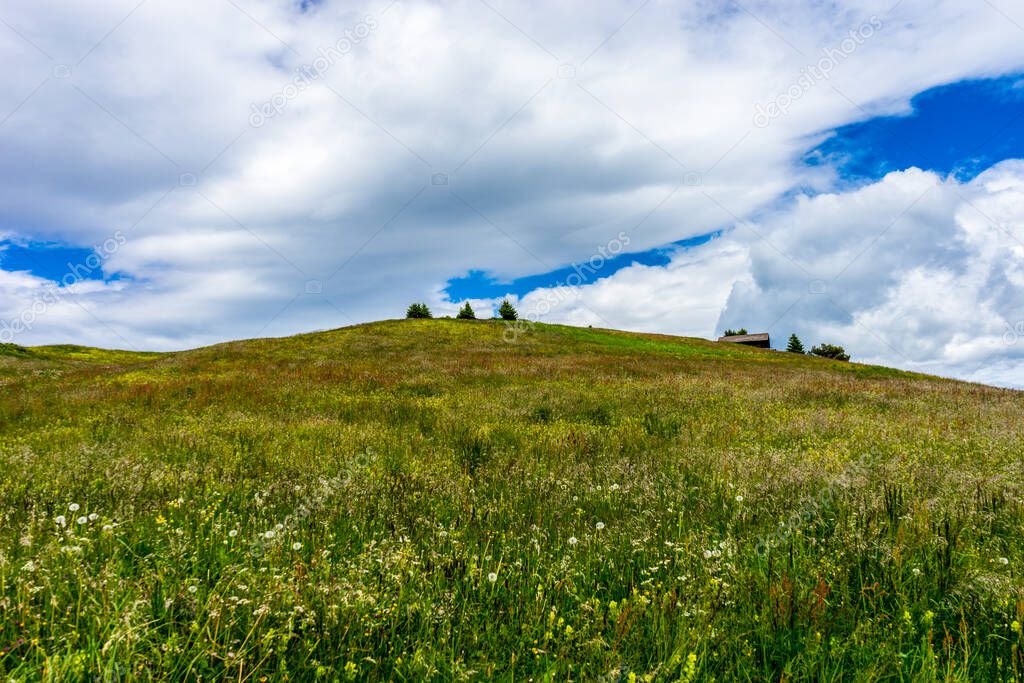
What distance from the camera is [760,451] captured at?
6.45 m

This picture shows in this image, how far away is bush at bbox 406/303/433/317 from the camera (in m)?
60.8

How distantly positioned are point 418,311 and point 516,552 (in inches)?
2336

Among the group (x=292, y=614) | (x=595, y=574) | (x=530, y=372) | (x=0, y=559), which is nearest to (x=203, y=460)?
(x=0, y=559)

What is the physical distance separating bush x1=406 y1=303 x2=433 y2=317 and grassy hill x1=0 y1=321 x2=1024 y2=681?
2076 inches

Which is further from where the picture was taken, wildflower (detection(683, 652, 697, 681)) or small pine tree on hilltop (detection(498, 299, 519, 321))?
small pine tree on hilltop (detection(498, 299, 519, 321))

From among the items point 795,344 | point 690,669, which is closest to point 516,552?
point 690,669

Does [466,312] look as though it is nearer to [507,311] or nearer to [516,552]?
[507,311]

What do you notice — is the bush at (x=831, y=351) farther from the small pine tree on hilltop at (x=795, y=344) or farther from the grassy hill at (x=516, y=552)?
the grassy hill at (x=516, y=552)

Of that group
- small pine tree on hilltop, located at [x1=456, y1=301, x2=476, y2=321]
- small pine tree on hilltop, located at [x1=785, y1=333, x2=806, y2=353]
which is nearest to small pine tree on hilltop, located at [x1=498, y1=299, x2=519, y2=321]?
small pine tree on hilltop, located at [x1=456, y1=301, x2=476, y2=321]

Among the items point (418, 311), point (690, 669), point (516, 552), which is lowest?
point (690, 669)

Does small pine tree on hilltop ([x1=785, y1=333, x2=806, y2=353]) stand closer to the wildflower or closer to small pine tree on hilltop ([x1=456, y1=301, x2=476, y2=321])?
small pine tree on hilltop ([x1=456, y1=301, x2=476, y2=321])

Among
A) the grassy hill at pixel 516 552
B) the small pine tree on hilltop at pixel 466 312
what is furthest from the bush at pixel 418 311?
the grassy hill at pixel 516 552

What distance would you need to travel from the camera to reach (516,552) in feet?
11.0

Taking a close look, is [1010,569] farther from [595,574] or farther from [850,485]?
[595,574]
